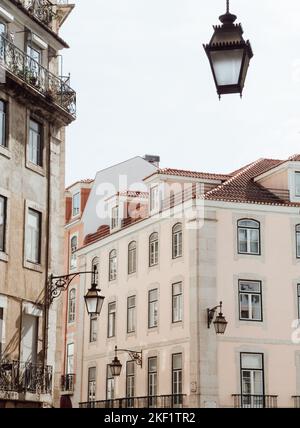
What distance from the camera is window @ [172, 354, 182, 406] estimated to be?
117 ft

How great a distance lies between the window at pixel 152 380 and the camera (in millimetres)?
37469

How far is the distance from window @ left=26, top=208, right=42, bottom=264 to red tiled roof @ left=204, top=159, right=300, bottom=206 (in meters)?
14.3

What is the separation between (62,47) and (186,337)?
575 inches

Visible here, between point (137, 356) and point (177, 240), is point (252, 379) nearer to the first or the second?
point (137, 356)

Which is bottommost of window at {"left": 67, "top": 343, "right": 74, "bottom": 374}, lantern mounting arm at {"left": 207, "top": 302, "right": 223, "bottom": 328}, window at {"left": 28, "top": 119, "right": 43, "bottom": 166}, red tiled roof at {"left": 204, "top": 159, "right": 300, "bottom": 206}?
window at {"left": 67, "top": 343, "right": 74, "bottom": 374}

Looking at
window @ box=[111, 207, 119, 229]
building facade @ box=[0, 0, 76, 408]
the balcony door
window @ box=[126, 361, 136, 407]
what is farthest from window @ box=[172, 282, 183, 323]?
the balcony door

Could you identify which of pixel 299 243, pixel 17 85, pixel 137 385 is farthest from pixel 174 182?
pixel 17 85

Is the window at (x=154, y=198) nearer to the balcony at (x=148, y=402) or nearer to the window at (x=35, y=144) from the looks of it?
the balcony at (x=148, y=402)

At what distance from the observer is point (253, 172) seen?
40.6 meters

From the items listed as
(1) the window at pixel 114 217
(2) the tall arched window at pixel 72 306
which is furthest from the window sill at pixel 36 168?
(2) the tall arched window at pixel 72 306

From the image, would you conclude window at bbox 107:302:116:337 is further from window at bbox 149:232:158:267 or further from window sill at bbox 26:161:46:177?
window sill at bbox 26:161:46:177

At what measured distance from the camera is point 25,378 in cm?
2091
